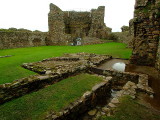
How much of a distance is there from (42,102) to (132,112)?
2.93m

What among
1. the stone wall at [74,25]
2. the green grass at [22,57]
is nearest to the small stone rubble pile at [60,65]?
the green grass at [22,57]

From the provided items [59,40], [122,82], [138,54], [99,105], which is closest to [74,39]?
[59,40]

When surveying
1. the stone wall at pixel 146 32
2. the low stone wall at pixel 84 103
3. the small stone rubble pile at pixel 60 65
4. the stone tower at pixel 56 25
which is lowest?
the low stone wall at pixel 84 103

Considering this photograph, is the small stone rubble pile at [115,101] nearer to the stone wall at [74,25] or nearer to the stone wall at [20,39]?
the stone wall at [20,39]

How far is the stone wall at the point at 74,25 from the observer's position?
22.2 meters

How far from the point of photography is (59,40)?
22.6m

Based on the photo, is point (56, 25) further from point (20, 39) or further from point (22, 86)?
point (22, 86)

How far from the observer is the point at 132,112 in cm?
319

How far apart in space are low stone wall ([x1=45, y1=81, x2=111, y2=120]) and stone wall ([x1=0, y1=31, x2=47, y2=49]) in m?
18.6

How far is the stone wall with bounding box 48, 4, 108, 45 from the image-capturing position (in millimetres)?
22191

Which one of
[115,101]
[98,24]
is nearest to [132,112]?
[115,101]

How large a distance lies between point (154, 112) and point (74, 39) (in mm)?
23182

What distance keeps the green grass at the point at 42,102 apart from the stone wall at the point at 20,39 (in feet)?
57.2

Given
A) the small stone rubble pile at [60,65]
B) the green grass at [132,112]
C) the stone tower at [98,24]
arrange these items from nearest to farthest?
the green grass at [132,112]
the small stone rubble pile at [60,65]
the stone tower at [98,24]
